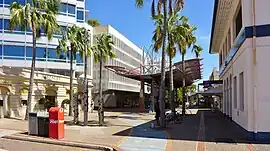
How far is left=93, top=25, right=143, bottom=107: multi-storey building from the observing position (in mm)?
65688

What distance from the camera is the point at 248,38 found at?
14688 mm

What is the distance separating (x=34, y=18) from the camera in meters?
26.9

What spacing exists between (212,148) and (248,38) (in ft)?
16.5

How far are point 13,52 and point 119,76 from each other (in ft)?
115

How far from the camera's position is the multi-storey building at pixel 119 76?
65.7 m

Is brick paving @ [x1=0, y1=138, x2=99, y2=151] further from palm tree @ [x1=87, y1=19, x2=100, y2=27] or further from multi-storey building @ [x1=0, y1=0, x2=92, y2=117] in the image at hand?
palm tree @ [x1=87, y1=19, x2=100, y2=27]

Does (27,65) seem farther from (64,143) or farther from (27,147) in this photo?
(27,147)

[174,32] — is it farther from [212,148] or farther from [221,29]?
[212,148]

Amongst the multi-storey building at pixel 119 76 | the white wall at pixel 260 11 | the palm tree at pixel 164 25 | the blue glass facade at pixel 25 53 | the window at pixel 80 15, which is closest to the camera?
the white wall at pixel 260 11

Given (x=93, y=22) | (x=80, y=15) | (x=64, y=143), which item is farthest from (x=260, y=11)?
(x=93, y=22)

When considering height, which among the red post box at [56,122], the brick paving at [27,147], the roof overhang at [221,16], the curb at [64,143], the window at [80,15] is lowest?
the brick paving at [27,147]

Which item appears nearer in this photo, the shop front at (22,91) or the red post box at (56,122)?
the red post box at (56,122)

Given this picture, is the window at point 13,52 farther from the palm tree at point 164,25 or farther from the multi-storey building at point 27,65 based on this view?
the palm tree at point 164,25

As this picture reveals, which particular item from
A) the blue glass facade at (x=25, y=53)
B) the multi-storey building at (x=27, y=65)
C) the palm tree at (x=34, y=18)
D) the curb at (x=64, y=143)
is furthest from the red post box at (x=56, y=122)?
the blue glass facade at (x=25, y=53)
